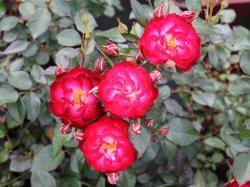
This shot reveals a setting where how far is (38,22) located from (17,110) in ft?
0.73

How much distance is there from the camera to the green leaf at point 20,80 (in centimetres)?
93

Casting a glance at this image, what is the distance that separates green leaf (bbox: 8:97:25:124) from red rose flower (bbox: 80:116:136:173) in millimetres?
328

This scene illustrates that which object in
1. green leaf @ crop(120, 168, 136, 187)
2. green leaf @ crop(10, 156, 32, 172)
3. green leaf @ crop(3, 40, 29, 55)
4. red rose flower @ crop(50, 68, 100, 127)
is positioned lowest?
green leaf @ crop(10, 156, 32, 172)

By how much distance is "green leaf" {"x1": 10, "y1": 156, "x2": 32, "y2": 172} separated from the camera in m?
1.05

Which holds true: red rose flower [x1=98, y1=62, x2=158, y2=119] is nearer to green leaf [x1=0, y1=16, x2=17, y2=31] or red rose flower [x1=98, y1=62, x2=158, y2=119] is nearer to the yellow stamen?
the yellow stamen

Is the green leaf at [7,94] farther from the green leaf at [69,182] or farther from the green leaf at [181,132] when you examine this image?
the green leaf at [181,132]

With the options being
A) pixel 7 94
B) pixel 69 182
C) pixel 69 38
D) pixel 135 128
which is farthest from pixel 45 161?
pixel 135 128

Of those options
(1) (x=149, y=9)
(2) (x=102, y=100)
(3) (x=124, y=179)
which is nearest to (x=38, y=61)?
(1) (x=149, y=9)

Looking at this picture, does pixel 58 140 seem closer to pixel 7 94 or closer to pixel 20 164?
pixel 7 94

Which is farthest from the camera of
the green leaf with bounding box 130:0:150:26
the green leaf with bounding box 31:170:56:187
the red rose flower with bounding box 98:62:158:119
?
the green leaf with bounding box 31:170:56:187

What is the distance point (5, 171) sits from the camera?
Answer: 3.92 ft

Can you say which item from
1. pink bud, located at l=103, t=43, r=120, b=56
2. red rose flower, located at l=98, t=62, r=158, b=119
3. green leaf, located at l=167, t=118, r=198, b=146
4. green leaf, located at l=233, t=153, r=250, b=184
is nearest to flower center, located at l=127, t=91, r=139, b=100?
red rose flower, located at l=98, t=62, r=158, b=119

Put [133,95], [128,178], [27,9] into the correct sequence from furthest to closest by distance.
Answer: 1. [27,9]
2. [128,178]
3. [133,95]

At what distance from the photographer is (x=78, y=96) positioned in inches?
25.4
